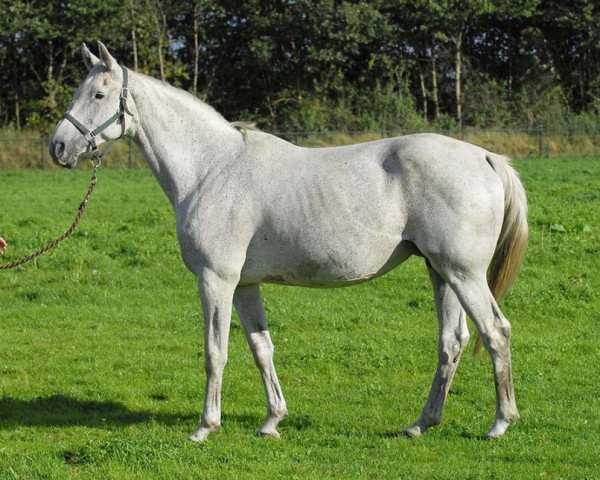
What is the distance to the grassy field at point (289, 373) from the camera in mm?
6391

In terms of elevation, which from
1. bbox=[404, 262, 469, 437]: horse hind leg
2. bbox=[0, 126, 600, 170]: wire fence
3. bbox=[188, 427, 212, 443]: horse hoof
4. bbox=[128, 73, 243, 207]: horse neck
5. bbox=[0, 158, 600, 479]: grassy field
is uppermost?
bbox=[128, 73, 243, 207]: horse neck

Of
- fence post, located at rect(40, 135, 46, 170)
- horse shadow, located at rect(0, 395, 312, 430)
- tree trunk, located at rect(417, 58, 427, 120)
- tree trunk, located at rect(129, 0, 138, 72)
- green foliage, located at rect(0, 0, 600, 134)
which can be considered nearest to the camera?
horse shadow, located at rect(0, 395, 312, 430)

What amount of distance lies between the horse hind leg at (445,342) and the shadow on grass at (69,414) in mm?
1934

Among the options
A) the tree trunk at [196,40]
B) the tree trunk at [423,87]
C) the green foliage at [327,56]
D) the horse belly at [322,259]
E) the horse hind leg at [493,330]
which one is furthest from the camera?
the tree trunk at [423,87]

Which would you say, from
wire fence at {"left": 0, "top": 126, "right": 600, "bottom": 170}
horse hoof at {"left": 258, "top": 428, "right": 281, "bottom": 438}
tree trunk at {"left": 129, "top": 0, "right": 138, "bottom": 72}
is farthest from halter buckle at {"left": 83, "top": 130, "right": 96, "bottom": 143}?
tree trunk at {"left": 129, "top": 0, "right": 138, "bottom": 72}

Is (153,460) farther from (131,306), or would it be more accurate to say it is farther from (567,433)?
(131,306)

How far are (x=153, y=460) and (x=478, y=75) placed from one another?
41406 mm

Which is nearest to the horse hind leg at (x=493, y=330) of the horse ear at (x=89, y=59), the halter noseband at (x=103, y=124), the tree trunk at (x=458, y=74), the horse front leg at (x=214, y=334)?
the horse front leg at (x=214, y=334)

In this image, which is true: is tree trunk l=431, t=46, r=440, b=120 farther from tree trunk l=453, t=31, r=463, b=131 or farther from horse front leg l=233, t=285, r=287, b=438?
horse front leg l=233, t=285, r=287, b=438

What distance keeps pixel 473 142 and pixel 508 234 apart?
2826 cm

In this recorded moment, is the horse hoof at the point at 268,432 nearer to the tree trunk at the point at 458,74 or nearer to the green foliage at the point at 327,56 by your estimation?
the green foliage at the point at 327,56

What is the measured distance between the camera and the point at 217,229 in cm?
691

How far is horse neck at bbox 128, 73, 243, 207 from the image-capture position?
726 centimetres

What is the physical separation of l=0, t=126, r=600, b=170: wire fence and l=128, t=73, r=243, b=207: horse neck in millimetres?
26166
